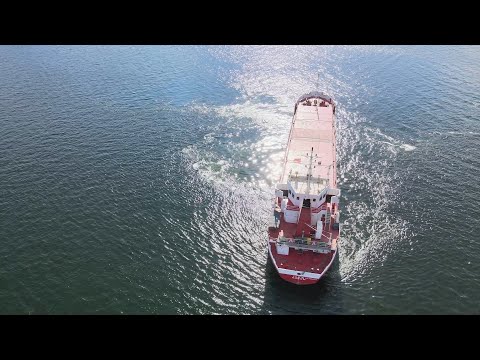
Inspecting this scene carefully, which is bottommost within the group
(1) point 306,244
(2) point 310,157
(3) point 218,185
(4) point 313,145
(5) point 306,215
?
(1) point 306,244

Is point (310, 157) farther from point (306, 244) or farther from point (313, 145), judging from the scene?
point (306, 244)

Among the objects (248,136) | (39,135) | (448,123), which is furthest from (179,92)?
(448,123)

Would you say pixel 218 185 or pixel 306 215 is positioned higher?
pixel 218 185

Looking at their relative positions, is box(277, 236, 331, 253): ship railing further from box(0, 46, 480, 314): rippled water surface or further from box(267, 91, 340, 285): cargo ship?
box(0, 46, 480, 314): rippled water surface

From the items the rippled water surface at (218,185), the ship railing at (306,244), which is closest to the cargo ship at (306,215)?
the ship railing at (306,244)

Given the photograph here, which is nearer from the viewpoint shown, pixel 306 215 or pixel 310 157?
pixel 306 215

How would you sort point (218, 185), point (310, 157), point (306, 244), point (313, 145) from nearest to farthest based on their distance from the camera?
1. point (306, 244)
2. point (310, 157)
3. point (313, 145)
4. point (218, 185)

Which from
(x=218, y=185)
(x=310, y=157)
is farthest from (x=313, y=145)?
(x=218, y=185)
